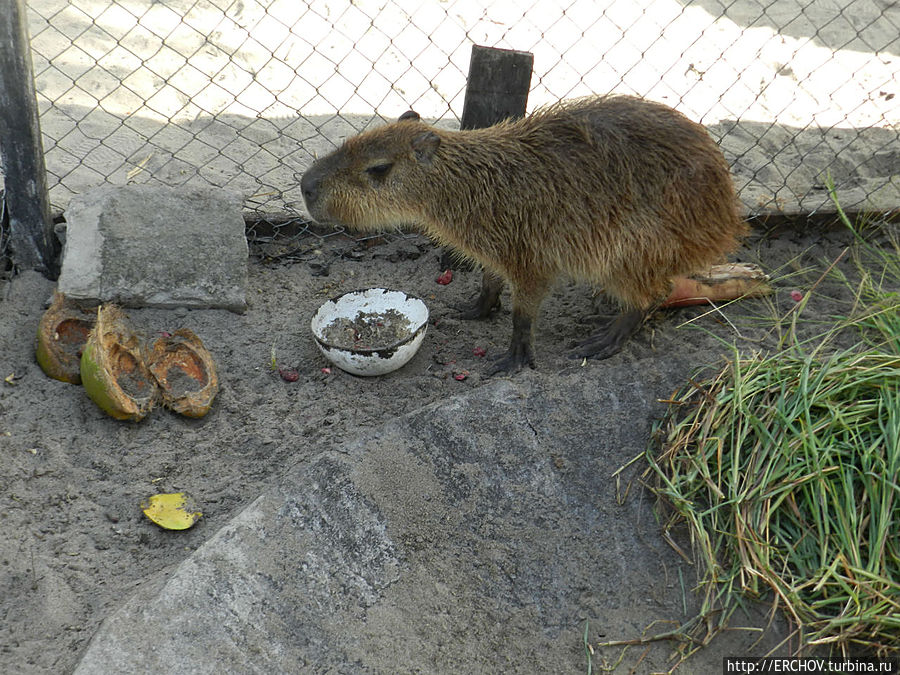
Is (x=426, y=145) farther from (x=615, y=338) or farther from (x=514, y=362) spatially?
(x=615, y=338)

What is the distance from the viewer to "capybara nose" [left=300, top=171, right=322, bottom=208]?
3.44 metres

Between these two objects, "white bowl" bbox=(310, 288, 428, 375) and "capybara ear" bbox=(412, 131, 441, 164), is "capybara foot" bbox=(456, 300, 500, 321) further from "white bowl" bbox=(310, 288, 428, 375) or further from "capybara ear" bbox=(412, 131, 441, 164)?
"capybara ear" bbox=(412, 131, 441, 164)

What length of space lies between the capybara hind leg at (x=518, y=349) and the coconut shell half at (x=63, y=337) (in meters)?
1.69

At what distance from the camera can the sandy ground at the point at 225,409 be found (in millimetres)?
2529

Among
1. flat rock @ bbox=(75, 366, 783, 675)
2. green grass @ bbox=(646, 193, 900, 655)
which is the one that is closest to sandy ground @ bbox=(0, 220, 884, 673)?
flat rock @ bbox=(75, 366, 783, 675)

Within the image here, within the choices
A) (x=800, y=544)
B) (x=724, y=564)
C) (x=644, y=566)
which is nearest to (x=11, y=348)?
(x=644, y=566)

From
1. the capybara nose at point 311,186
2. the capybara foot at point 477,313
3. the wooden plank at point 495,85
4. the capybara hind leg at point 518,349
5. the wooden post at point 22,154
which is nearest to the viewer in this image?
the wooden post at point 22,154

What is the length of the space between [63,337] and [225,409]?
2.42ft

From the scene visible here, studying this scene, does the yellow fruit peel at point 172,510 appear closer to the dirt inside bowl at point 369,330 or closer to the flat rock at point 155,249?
the dirt inside bowl at point 369,330

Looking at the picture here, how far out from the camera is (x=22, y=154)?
137 inches

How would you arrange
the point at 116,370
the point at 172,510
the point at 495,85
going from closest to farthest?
the point at 172,510 < the point at 116,370 < the point at 495,85

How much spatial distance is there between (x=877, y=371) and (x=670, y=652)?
48.0 inches

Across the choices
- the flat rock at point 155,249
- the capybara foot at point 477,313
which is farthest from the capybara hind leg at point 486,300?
the flat rock at point 155,249

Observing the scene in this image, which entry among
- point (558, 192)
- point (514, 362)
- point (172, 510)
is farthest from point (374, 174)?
point (172, 510)
